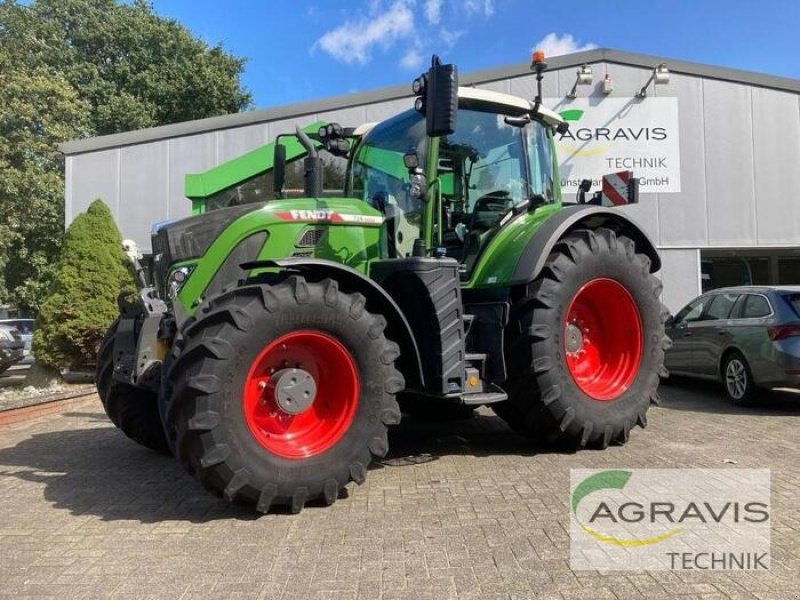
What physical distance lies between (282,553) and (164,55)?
3119cm

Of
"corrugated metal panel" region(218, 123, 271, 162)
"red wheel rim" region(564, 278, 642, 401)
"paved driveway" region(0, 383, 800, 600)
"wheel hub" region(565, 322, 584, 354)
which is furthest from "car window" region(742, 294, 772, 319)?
"corrugated metal panel" region(218, 123, 271, 162)

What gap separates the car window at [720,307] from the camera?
8.58 meters

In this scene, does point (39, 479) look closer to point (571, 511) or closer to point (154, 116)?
point (571, 511)

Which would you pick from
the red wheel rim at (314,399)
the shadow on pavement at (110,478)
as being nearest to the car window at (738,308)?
the red wheel rim at (314,399)

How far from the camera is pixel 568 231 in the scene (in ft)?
18.1

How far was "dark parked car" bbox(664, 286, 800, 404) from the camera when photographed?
741 cm

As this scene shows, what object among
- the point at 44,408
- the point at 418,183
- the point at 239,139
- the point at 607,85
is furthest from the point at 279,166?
the point at 607,85

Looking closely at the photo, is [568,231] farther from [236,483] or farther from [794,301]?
[794,301]

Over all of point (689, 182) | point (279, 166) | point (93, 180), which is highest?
point (93, 180)

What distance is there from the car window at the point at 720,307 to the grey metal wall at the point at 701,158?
13.5ft

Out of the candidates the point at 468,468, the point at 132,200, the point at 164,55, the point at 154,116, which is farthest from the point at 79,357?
the point at 164,55

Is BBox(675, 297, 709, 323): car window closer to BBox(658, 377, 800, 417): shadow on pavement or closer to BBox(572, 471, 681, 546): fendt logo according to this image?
BBox(658, 377, 800, 417): shadow on pavement
